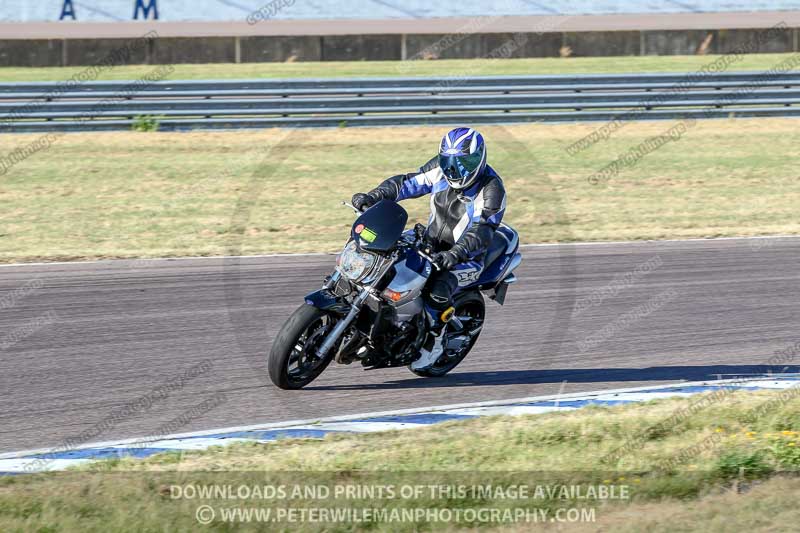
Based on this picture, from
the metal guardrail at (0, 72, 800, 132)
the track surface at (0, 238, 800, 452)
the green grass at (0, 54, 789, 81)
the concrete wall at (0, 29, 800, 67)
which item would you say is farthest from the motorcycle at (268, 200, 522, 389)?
the concrete wall at (0, 29, 800, 67)

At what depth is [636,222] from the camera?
600 inches

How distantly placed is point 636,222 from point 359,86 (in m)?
6.99

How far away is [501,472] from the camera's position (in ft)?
19.7

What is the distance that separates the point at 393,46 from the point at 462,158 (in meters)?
24.3

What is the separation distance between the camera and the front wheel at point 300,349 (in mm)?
7297

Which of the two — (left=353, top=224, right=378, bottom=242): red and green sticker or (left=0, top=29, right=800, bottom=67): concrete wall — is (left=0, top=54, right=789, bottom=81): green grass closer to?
(left=0, top=29, right=800, bottom=67): concrete wall

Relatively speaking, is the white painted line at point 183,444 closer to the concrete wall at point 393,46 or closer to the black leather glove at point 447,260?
the black leather glove at point 447,260

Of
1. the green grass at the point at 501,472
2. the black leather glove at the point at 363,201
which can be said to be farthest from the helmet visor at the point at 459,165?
the green grass at the point at 501,472

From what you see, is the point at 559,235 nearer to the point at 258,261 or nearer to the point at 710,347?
the point at 258,261

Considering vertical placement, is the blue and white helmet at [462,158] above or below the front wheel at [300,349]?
above

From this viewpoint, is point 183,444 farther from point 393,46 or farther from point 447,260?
point 393,46

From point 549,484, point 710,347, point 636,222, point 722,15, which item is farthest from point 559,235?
point 722,15

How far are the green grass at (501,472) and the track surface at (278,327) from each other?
2.47ft

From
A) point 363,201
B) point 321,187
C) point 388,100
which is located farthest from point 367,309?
point 388,100
